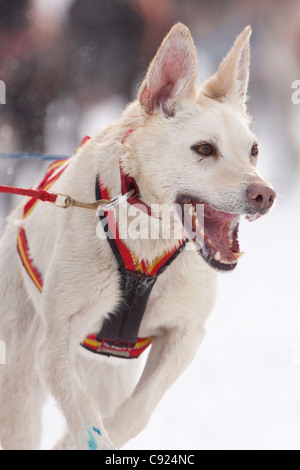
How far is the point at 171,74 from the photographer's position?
2.09 meters

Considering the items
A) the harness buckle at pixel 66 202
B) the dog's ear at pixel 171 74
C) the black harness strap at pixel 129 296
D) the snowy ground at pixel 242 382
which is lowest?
the snowy ground at pixel 242 382

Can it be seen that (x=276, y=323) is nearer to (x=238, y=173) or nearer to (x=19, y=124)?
(x=238, y=173)

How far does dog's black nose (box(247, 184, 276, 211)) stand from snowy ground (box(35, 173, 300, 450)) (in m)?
0.58

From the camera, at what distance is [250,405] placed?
3.18 m

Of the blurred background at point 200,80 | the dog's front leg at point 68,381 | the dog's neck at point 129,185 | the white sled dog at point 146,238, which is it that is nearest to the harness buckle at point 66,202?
the white sled dog at point 146,238

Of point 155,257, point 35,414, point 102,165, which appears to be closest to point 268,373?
point 35,414

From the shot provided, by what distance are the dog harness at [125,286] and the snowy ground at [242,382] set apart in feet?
1.00

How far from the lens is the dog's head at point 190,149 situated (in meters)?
1.99

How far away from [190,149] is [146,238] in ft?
1.05

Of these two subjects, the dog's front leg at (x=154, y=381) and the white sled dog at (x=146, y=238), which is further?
the dog's front leg at (x=154, y=381)

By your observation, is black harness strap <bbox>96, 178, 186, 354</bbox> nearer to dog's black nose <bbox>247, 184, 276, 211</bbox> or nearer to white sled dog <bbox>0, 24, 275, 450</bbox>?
white sled dog <bbox>0, 24, 275, 450</bbox>

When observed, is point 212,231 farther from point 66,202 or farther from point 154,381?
point 154,381

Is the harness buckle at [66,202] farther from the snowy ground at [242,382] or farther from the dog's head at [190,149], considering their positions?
the snowy ground at [242,382]

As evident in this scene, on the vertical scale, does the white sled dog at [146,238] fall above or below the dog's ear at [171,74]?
below
